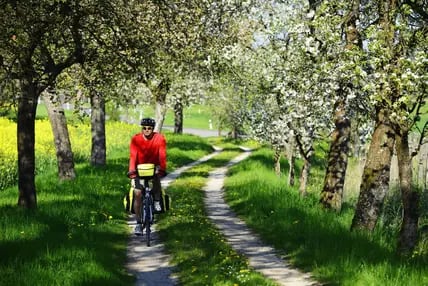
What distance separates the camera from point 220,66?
23.0 meters

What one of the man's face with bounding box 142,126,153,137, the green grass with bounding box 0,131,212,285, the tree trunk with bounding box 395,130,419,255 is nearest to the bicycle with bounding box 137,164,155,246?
the green grass with bounding box 0,131,212,285

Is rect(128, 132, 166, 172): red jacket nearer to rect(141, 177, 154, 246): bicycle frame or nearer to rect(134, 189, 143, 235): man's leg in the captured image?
rect(141, 177, 154, 246): bicycle frame

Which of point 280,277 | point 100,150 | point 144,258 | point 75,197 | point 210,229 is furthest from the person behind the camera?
point 100,150

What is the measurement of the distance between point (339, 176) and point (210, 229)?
16.9ft

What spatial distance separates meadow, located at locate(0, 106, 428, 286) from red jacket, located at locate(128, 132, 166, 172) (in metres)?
1.95

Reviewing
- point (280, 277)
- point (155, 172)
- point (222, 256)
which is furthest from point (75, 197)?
point (280, 277)

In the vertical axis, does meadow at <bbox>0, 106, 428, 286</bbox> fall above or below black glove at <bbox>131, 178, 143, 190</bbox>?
below

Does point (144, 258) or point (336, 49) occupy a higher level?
point (336, 49)

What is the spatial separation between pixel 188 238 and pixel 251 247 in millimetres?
1547

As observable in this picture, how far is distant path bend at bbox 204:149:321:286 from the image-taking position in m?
11.0

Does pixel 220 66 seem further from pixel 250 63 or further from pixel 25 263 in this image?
pixel 25 263

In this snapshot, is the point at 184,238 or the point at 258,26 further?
the point at 258,26

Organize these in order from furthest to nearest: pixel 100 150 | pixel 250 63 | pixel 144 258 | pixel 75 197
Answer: pixel 100 150 → pixel 250 63 → pixel 75 197 → pixel 144 258

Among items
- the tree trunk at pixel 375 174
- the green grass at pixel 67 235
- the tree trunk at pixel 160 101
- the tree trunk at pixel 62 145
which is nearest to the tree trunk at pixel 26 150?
the green grass at pixel 67 235
